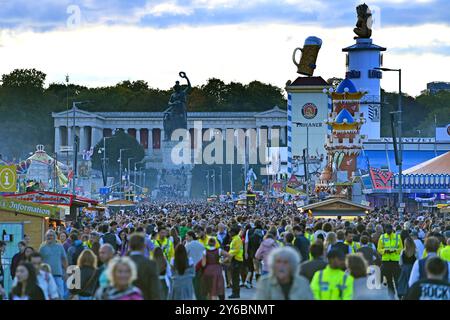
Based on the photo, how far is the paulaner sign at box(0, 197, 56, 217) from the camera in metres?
27.8

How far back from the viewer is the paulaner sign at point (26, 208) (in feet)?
91.2

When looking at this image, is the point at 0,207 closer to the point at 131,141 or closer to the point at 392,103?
the point at 131,141

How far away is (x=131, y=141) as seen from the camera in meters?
182

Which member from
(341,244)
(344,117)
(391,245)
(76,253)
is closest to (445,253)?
(341,244)

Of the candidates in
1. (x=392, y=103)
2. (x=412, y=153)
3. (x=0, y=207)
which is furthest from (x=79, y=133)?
(x=0, y=207)

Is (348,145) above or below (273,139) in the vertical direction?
below

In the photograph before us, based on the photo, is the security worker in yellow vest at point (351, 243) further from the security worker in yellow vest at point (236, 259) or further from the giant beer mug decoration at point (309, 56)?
the giant beer mug decoration at point (309, 56)

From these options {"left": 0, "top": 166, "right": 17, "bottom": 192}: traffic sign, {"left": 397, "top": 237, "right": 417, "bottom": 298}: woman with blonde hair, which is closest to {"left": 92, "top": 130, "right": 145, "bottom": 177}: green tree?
{"left": 0, "top": 166, "right": 17, "bottom": 192}: traffic sign

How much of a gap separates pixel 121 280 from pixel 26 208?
16828mm

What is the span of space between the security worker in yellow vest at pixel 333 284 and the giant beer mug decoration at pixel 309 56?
131461 mm

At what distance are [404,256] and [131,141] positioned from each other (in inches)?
6320

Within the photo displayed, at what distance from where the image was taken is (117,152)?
176125 mm
